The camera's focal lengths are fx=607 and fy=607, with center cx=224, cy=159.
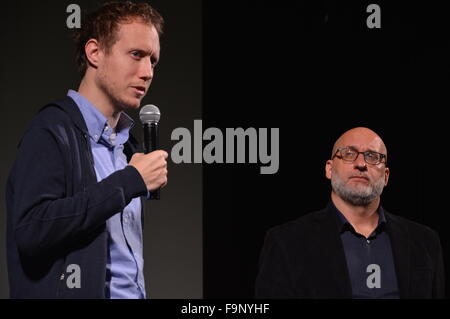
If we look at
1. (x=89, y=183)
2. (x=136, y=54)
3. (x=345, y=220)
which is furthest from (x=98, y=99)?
(x=345, y=220)

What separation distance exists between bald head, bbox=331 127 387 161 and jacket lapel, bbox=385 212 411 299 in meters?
0.33

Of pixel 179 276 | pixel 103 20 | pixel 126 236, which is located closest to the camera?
pixel 126 236

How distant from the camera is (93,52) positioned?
190cm

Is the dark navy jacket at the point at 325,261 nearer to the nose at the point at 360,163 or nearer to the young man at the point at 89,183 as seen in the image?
the nose at the point at 360,163

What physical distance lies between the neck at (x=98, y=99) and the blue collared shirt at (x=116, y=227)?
0.07ft

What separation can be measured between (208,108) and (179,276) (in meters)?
0.84

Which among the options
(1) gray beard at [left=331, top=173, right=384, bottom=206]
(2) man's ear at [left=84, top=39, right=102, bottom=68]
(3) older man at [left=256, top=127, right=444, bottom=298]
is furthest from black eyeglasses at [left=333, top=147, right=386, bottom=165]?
(2) man's ear at [left=84, top=39, right=102, bottom=68]

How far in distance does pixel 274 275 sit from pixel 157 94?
99cm

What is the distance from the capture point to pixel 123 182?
1.63m

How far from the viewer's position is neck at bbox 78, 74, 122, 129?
6.14ft

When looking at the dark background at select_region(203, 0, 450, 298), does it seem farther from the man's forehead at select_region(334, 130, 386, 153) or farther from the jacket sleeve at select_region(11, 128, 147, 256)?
the jacket sleeve at select_region(11, 128, 147, 256)

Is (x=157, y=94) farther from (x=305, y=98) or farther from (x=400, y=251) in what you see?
(x=400, y=251)
